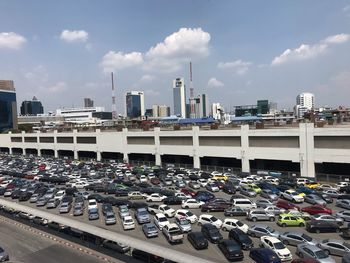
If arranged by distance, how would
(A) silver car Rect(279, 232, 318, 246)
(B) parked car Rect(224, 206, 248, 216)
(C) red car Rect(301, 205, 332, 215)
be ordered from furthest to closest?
(B) parked car Rect(224, 206, 248, 216) < (C) red car Rect(301, 205, 332, 215) < (A) silver car Rect(279, 232, 318, 246)

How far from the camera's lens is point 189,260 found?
64.6 ft

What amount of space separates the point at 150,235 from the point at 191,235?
444 cm

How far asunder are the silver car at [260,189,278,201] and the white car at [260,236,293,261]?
18042mm

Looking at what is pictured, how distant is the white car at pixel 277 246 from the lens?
24.8 metres

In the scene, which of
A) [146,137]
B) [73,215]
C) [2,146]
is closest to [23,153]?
[2,146]

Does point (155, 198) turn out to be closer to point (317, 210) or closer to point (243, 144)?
point (317, 210)

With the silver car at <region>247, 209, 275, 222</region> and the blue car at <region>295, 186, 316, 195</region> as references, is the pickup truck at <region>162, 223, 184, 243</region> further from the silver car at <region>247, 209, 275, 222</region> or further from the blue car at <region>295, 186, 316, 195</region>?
the blue car at <region>295, 186, 316, 195</region>

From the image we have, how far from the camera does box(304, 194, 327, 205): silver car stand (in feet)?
134

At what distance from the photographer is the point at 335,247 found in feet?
82.7

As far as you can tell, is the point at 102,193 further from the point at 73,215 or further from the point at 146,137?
the point at 146,137

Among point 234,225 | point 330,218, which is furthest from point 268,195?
point 234,225

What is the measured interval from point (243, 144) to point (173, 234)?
36.6 m

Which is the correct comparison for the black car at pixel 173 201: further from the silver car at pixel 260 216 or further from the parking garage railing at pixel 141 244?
the parking garage railing at pixel 141 244

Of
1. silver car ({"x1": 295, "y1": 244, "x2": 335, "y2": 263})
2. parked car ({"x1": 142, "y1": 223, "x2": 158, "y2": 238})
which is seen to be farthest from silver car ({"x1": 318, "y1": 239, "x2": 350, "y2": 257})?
parked car ({"x1": 142, "y1": 223, "x2": 158, "y2": 238})
